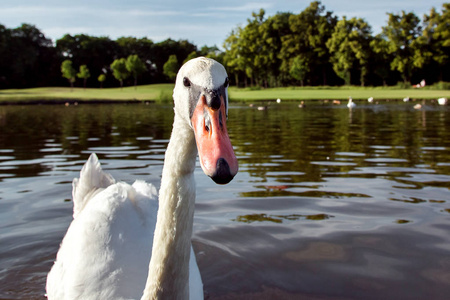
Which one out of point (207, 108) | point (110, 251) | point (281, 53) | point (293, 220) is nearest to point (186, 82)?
point (207, 108)

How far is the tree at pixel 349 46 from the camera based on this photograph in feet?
216

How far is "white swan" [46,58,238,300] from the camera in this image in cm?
212

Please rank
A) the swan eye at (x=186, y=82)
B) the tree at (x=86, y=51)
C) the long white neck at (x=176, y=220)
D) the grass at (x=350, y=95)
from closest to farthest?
the swan eye at (x=186, y=82) → the long white neck at (x=176, y=220) → the grass at (x=350, y=95) → the tree at (x=86, y=51)

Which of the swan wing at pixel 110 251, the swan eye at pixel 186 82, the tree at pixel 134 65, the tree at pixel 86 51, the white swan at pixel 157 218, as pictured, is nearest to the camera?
the white swan at pixel 157 218

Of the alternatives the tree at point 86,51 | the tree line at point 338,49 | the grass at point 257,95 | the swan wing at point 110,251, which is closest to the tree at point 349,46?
the tree line at point 338,49

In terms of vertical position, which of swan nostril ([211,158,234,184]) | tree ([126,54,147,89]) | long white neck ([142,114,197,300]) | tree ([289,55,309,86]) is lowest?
long white neck ([142,114,197,300])

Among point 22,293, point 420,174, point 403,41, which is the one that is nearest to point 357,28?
point 403,41

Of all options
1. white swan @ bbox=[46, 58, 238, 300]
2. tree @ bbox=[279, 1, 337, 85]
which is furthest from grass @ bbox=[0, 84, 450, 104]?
white swan @ bbox=[46, 58, 238, 300]

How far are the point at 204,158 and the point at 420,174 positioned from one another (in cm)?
673

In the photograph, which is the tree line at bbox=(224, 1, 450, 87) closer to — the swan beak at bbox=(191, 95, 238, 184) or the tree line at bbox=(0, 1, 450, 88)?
the tree line at bbox=(0, 1, 450, 88)

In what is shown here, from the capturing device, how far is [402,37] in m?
65.5

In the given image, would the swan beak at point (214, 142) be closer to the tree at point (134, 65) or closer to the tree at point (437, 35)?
the tree at point (437, 35)

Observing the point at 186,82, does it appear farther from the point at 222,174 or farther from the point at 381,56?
the point at 381,56

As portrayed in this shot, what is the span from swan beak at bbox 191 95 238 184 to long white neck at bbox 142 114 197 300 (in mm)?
251
